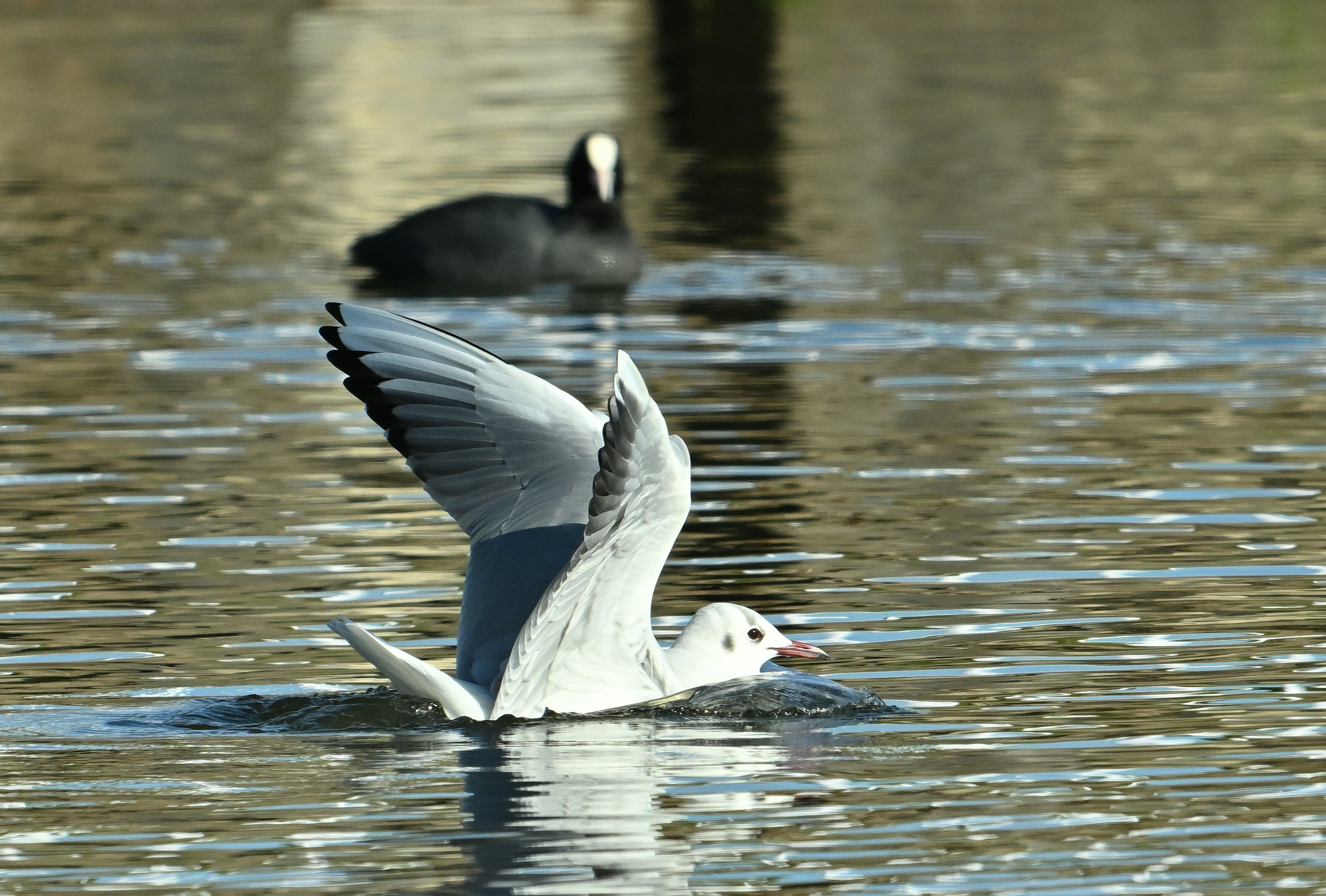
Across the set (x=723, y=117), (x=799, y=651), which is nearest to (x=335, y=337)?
(x=799, y=651)

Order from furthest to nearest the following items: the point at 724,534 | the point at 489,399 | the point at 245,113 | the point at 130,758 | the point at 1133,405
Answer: the point at 245,113, the point at 1133,405, the point at 724,534, the point at 489,399, the point at 130,758

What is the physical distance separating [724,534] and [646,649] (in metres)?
2.77

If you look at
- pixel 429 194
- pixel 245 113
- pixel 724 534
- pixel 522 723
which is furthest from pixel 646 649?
pixel 245 113

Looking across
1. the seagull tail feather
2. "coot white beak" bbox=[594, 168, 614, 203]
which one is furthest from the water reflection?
"coot white beak" bbox=[594, 168, 614, 203]

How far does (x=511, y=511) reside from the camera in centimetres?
825

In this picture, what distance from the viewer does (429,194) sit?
80.8 feet

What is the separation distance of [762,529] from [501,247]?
27.6 feet

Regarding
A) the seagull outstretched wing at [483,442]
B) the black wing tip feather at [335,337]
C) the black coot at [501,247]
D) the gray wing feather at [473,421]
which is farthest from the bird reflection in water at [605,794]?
the black coot at [501,247]

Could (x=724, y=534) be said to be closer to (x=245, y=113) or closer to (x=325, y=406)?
(x=325, y=406)

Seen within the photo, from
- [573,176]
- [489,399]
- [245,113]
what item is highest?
[489,399]

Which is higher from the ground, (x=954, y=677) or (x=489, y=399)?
(x=489, y=399)

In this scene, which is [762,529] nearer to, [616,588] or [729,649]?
[729,649]

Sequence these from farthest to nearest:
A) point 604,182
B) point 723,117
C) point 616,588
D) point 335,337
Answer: point 723,117, point 604,182, point 335,337, point 616,588

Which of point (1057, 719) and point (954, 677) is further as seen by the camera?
point (954, 677)
